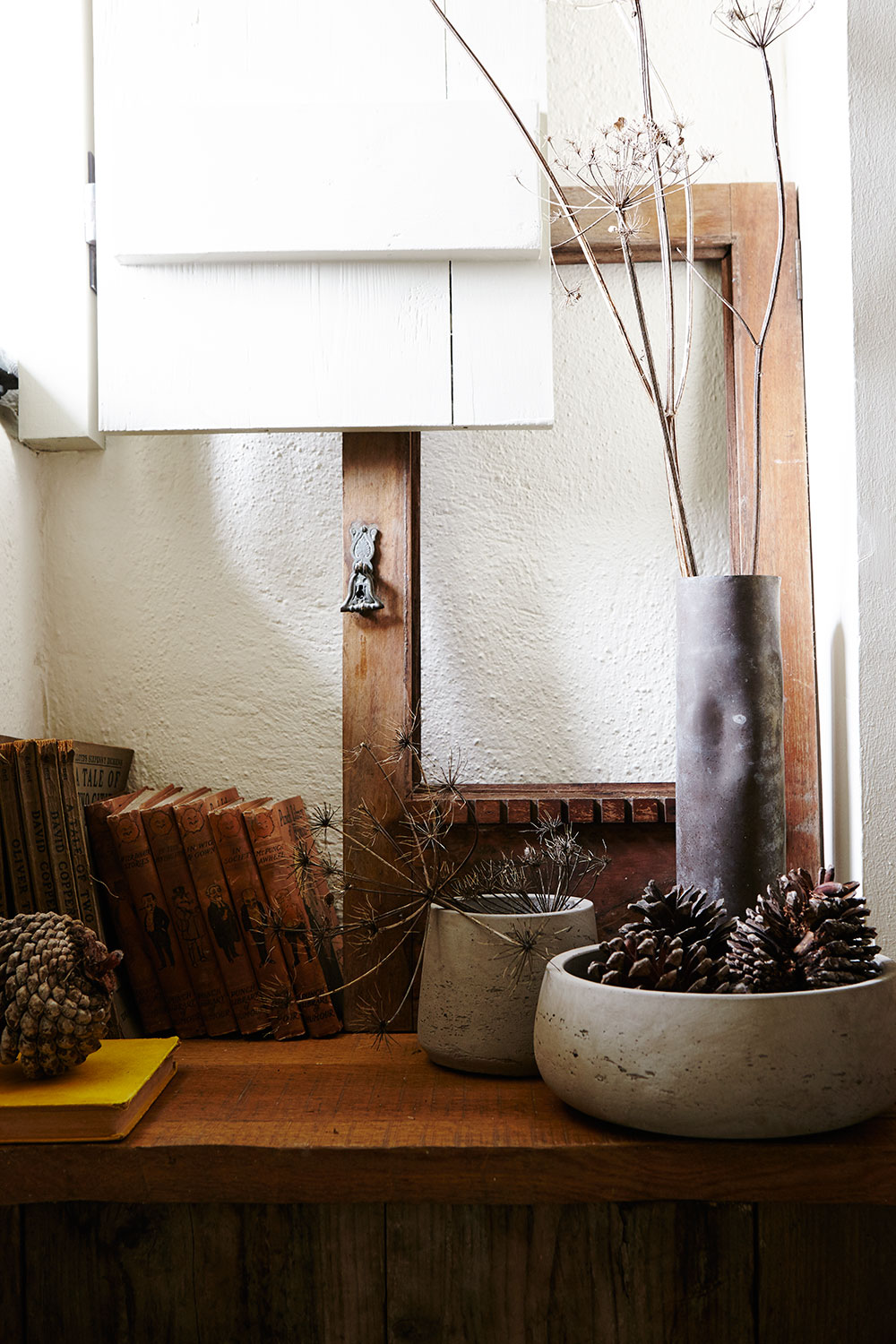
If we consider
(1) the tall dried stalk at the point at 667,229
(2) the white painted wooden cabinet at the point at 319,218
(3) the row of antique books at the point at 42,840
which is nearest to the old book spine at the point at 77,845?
(3) the row of antique books at the point at 42,840

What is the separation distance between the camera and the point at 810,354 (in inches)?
41.3

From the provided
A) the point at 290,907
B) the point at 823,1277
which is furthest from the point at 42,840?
the point at 823,1277

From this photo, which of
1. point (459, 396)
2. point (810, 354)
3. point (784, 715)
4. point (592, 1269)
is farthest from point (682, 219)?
point (592, 1269)

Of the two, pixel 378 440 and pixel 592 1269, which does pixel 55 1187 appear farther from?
pixel 378 440

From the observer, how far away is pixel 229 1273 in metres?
0.76

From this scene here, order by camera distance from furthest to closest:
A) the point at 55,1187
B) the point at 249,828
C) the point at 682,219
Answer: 1. the point at 682,219
2. the point at 249,828
3. the point at 55,1187

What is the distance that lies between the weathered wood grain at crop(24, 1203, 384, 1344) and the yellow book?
9 centimetres

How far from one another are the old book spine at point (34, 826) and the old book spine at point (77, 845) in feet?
0.06

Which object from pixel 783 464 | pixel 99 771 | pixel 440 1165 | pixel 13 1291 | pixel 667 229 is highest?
pixel 667 229

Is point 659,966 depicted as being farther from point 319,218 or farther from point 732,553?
point 319,218

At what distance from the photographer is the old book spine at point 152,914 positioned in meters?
0.95

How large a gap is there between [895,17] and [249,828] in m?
0.93

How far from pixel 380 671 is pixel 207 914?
0.92 ft

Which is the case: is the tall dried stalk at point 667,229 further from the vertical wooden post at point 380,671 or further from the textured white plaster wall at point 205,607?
the textured white plaster wall at point 205,607
